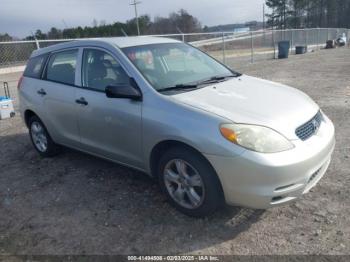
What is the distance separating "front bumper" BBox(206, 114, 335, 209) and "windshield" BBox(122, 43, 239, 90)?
46.2 inches

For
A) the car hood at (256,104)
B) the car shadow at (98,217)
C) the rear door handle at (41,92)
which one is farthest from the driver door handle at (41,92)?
the car hood at (256,104)

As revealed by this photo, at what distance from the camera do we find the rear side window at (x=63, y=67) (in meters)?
4.54

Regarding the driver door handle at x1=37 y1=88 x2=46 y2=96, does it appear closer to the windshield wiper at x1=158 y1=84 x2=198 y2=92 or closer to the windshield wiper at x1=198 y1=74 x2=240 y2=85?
the windshield wiper at x1=158 y1=84 x2=198 y2=92

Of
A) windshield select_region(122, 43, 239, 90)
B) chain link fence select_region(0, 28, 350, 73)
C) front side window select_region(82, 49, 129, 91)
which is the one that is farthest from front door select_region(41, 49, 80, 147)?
chain link fence select_region(0, 28, 350, 73)

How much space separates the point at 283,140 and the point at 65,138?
3012mm

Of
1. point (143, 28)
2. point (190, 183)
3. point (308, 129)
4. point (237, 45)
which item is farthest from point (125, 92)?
point (143, 28)

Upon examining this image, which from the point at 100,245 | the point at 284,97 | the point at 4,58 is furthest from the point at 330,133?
the point at 4,58

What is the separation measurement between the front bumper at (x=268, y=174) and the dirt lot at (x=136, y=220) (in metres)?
0.35

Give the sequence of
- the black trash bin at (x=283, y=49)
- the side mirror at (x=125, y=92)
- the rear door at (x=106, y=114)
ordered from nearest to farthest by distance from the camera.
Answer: the side mirror at (x=125, y=92) → the rear door at (x=106, y=114) → the black trash bin at (x=283, y=49)

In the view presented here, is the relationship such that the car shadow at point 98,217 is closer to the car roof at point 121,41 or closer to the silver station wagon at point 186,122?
the silver station wagon at point 186,122

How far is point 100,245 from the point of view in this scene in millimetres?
3145

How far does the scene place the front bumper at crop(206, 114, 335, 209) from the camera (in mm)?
2869

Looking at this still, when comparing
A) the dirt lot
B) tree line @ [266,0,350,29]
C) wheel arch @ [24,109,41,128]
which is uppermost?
tree line @ [266,0,350,29]

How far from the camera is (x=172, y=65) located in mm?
4129
